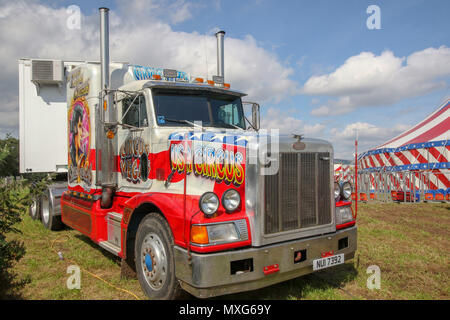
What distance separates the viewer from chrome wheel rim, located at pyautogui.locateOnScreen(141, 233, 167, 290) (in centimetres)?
412

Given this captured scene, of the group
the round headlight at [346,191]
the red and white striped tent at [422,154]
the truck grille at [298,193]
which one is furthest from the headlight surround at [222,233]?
the red and white striped tent at [422,154]

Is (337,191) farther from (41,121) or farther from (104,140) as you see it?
(41,121)

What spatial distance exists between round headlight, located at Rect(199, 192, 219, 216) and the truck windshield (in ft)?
5.73

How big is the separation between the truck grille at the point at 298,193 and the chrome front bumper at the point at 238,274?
0.25m

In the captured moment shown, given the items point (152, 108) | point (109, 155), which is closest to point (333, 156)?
point (152, 108)

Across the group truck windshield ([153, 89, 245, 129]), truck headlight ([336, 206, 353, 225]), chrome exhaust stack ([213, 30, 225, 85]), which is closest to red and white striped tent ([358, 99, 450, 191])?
chrome exhaust stack ([213, 30, 225, 85])

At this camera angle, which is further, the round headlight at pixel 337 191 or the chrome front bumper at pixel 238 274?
the round headlight at pixel 337 191

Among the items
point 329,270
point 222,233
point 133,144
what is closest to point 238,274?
point 222,233

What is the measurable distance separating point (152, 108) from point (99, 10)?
2.15 metres

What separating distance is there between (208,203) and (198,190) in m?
0.68

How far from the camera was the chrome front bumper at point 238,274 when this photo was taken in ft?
11.4

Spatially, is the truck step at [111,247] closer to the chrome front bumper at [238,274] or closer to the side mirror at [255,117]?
the chrome front bumper at [238,274]
